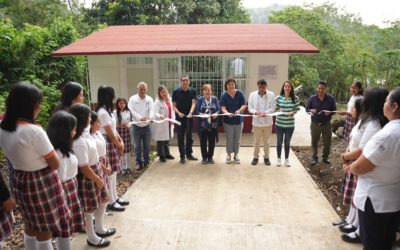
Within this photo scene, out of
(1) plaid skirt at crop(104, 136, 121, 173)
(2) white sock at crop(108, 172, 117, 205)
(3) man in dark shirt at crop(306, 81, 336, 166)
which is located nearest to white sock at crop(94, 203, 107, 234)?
(2) white sock at crop(108, 172, 117, 205)

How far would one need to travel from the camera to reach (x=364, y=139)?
284 centimetres

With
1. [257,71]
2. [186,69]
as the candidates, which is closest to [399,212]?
[257,71]

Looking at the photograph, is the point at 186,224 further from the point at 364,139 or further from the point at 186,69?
the point at 186,69

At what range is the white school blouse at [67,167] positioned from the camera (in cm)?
288

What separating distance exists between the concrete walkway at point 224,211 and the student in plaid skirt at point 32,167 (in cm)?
83

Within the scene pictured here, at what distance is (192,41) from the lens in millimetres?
9094

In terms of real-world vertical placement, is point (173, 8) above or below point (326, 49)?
above

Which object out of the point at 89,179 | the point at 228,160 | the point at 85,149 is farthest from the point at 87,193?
the point at 228,160

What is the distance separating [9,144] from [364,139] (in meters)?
2.84

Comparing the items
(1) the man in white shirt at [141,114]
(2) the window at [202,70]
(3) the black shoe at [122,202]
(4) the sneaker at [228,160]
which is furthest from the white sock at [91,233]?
(2) the window at [202,70]

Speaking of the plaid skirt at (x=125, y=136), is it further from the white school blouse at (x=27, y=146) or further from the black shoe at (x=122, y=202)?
the white school blouse at (x=27, y=146)

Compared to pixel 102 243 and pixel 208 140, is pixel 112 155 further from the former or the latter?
pixel 208 140

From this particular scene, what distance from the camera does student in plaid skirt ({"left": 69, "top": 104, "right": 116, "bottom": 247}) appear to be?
3.13 m

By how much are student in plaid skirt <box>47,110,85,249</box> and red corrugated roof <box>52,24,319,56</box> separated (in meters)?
5.70
